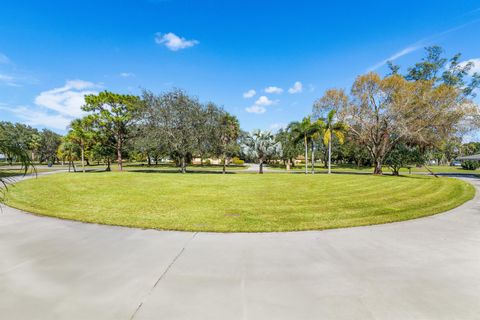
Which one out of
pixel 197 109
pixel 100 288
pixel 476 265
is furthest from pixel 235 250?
pixel 197 109

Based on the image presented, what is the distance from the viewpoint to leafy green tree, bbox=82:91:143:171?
2823 cm

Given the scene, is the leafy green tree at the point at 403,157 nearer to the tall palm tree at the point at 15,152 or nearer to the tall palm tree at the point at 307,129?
the tall palm tree at the point at 307,129

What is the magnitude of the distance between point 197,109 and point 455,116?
94.1ft

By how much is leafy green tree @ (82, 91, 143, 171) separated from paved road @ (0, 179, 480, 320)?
86.2 feet

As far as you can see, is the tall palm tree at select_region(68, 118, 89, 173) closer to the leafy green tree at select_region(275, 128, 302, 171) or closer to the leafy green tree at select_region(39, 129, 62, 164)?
the leafy green tree at select_region(275, 128, 302, 171)

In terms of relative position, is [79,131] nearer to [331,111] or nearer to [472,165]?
[331,111]

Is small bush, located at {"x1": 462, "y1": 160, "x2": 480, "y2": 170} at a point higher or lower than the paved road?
higher

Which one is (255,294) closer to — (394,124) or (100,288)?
(100,288)

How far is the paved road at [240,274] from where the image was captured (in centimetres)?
283

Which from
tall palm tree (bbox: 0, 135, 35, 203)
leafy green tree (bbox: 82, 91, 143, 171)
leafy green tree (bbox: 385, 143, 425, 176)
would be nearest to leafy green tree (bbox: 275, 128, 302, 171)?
leafy green tree (bbox: 385, 143, 425, 176)

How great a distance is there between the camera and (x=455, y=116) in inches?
847

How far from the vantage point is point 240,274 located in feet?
12.1

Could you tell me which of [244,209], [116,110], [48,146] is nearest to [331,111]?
[244,209]

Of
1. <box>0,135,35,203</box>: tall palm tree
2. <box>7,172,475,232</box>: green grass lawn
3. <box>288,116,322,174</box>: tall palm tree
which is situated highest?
<box>288,116,322,174</box>: tall palm tree
